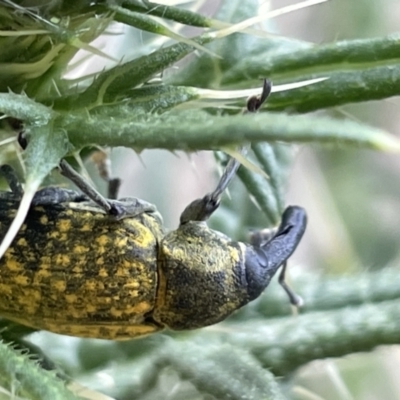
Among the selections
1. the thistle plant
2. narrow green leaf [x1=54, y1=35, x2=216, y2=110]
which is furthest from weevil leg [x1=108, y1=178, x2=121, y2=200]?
narrow green leaf [x1=54, y1=35, x2=216, y2=110]

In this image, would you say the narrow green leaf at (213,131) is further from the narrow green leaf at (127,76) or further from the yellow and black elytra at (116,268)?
the yellow and black elytra at (116,268)

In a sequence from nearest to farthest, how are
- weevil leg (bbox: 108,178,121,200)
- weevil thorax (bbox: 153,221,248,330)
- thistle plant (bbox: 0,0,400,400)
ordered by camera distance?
thistle plant (bbox: 0,0,400,400)
weevil thorax (bbox: 153,221,248,330)
weevil leg (bbox: 108,178,121,200)

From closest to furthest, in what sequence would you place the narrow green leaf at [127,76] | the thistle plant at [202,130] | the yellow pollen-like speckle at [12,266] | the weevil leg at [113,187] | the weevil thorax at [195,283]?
the thistle plant at [202,130] → the narrow green leaf at [127,76] → the yellow pollen-like speckle at [12,266] → the weevil thorax at [195,283] → the weevil leg at [113,187]

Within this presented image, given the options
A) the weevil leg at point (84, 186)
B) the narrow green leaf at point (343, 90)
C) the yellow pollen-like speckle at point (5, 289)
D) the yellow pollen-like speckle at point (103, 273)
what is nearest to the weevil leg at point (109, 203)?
the weevil leg at point (84, 186)

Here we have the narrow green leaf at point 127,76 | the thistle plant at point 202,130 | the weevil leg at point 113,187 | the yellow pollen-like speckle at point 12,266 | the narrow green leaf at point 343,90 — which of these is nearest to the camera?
the thistle plant at point 202,130

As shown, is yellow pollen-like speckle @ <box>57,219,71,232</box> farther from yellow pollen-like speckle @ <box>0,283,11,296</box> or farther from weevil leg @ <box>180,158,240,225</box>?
weevil leg @ <box>180,158,240,225</box>

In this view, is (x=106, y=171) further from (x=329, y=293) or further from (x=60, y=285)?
(x=329, y=293)
